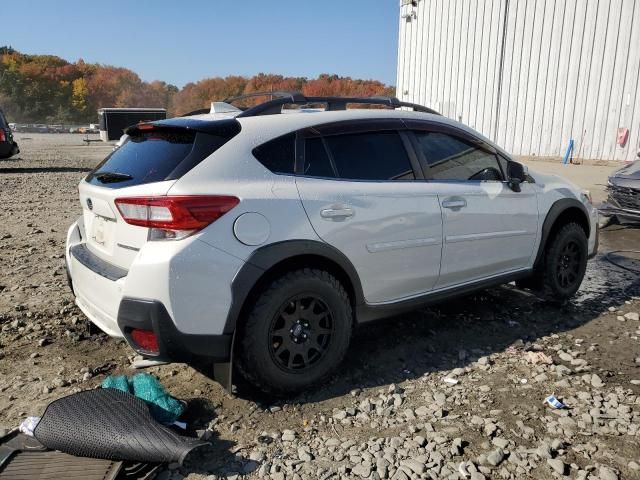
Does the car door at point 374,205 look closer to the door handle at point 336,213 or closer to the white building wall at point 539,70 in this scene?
the door handle at point 336,213

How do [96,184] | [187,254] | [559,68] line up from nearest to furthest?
1. [187,254]
2. [96,184]
3. [559,68]

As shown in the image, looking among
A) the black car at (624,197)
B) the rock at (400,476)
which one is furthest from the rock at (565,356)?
the black car at (624,197)

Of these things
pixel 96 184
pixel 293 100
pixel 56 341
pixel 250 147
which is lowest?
pixel 56 341

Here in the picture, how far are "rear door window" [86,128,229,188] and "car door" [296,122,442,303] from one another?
59cm

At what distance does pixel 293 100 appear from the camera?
3594 millimetres

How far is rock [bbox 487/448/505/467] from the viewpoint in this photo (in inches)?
103

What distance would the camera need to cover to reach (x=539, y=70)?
21125 mm

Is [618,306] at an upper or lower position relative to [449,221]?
lower

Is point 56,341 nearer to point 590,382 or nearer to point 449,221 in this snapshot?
point 449,221

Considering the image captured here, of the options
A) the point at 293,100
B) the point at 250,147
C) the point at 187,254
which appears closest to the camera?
the point at 187,254

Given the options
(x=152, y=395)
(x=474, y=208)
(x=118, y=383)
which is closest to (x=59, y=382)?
(x=118, y=383)

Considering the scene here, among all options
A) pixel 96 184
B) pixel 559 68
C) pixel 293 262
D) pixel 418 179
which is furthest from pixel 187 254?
pixel 559 68

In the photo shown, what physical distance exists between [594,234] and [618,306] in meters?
0.72

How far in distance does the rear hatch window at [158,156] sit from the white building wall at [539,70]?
19543 mm
